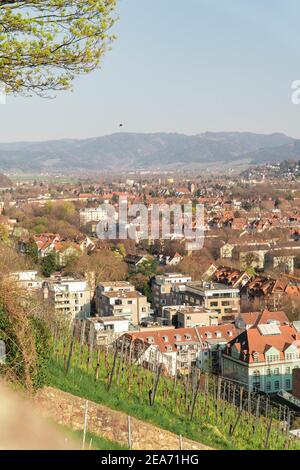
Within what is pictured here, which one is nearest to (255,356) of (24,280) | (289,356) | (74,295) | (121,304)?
(289,356)

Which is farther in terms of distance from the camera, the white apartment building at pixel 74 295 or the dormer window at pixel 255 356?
the white apartment building at pixel 74 295

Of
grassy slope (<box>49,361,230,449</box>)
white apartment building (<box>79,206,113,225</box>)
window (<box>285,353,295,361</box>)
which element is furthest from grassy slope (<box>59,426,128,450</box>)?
white apartment building (<box>79,206,113,225</box>)

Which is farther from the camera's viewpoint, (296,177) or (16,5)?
(296,177)

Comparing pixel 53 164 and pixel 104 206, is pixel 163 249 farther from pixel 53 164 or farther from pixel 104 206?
pixel 53 164

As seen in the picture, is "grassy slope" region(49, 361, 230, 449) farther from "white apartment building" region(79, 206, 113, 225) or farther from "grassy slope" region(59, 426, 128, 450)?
"white apartment building" region(79, 206, 113, 225)

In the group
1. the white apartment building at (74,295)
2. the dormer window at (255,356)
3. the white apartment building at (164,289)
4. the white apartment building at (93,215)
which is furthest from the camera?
the white apartment building at (93,215)

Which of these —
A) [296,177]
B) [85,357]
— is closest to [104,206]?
[85,357]

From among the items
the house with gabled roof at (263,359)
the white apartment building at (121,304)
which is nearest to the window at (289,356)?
the house with gabled roof at (263,359)

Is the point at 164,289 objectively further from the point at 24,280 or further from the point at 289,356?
the point at 24,280

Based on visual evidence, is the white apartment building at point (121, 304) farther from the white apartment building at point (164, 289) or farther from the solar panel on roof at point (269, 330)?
the solar panel on roof at point (269, 330)
